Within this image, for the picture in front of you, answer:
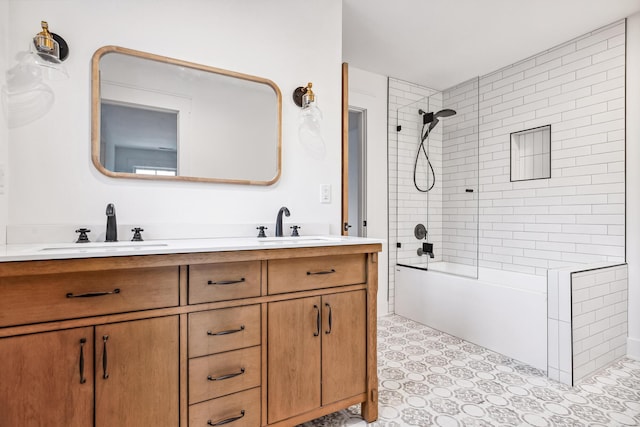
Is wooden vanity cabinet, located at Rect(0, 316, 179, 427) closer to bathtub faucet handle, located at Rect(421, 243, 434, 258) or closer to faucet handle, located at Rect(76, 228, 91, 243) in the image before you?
faucet handle, located at Rect(76, 228, 91, 243)

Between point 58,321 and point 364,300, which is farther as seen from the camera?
point 364,300

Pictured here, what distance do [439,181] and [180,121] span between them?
2.74m

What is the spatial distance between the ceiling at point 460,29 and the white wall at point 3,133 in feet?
6.32

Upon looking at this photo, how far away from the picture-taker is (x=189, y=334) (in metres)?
1.28

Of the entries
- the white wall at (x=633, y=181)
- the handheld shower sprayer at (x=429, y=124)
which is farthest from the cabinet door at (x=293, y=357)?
the white wall at (x=633, y=181)

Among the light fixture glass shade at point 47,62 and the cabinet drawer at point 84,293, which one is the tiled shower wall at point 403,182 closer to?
the cabinet drawer at point 84,293

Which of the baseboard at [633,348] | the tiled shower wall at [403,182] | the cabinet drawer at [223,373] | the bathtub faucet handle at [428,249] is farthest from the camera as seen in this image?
the tiled shower wall at [403,182]

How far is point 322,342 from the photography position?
1576 millimetres

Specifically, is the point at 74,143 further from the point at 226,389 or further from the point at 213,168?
the point at 226,389

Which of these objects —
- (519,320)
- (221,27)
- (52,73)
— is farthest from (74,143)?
(519,320)

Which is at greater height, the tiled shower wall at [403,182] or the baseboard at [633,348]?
the tiled shower wall at [403,182]

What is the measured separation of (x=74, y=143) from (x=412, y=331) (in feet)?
9.60

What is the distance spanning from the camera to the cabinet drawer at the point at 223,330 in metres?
1.29

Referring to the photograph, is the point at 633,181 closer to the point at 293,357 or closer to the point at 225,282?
the point at 293,357
